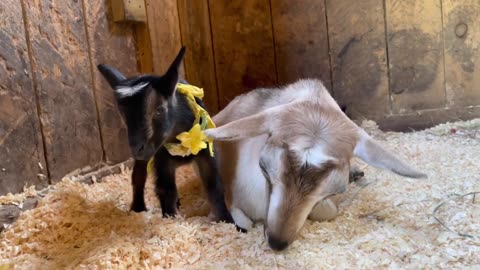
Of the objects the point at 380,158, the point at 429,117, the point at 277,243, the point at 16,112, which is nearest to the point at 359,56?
the point at 429,117

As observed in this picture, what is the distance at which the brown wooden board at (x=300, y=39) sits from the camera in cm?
434

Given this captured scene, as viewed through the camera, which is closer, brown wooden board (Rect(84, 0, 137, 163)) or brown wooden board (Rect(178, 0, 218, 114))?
brown wooden board (Rect(84, 0, 137, 163))

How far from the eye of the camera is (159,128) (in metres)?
2.28

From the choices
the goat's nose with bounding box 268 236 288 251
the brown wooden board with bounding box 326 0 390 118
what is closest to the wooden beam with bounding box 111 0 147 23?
the brown wooden board with bounding box 326 0 390 118

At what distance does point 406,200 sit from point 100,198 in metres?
1.83

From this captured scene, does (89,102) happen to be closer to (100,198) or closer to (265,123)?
(100,198)

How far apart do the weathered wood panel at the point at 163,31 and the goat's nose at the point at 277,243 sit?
2.09 metres

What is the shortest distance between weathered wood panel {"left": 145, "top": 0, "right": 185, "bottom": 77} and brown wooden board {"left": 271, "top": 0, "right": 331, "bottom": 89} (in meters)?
0.95

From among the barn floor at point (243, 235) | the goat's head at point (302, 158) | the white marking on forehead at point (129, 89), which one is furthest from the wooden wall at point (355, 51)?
the goat's head at point (302, 158)

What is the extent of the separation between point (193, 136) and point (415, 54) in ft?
9.26

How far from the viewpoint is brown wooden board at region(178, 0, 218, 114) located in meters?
4.23

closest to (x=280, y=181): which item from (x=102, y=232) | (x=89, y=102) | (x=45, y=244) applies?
(x=102, y=232)

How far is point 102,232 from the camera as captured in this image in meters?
2.34

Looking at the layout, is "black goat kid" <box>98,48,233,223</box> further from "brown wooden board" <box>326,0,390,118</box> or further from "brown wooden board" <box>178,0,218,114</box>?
"brown wooden board" <box>326,0,390,118</box>
